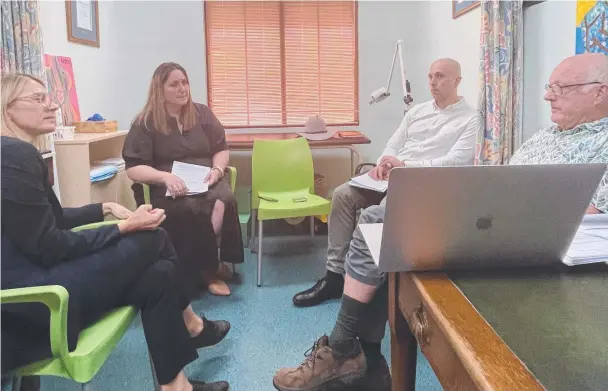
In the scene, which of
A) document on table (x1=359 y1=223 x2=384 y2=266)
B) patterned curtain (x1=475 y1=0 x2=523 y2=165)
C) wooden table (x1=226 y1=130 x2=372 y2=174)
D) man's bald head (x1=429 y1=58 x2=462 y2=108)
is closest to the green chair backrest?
wooden table (x1=226 y1=130 x2=372 y2=174)

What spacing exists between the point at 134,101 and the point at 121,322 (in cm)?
272

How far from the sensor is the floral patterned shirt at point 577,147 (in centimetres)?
147

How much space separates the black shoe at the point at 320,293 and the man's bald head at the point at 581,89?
1.24 m

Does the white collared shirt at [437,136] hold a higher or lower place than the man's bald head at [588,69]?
lower

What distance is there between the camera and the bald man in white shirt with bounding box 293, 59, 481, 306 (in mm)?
2479

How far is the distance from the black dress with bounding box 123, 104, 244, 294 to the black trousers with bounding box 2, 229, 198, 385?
873 mm

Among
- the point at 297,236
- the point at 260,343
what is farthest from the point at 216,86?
the point at 260,343

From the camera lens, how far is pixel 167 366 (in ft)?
4.90

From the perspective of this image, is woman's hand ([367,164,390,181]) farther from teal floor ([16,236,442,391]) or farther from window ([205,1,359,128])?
window ([205,1,359,128])

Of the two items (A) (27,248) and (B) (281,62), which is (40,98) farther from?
(B) (281,62)

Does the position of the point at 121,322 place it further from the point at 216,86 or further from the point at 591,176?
the point at 216,86

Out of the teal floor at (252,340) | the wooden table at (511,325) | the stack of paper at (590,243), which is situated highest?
the stack of paper at (590,243)

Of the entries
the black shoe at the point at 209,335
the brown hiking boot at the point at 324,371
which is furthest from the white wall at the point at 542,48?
the black shoe at the point at 209,335

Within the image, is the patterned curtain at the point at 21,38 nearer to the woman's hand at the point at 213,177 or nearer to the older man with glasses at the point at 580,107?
the woman's hand at the point at 213,177
